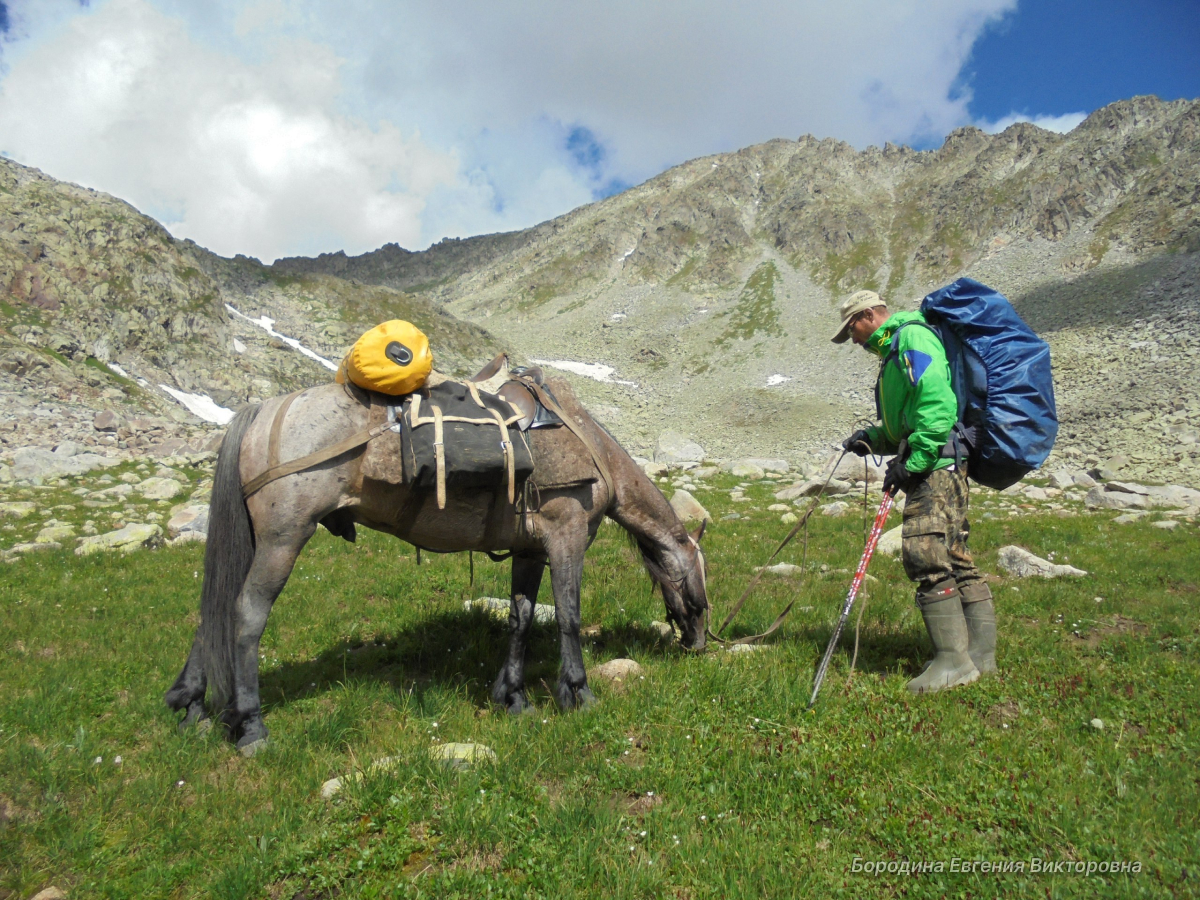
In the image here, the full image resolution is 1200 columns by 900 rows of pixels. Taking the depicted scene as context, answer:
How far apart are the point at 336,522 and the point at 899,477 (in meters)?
4.90

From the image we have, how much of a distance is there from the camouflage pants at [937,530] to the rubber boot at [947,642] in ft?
0.42

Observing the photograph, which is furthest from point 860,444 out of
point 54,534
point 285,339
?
point 285,339

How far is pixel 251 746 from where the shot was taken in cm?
454

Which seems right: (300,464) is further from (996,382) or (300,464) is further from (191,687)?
(996,382)

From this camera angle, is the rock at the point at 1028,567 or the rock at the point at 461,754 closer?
the rock at the point at 461,754

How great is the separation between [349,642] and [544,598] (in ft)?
8.55

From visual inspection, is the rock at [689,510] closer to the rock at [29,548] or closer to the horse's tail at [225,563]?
the horse's tail at [225,563]

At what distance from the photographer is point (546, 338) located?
11650 cm

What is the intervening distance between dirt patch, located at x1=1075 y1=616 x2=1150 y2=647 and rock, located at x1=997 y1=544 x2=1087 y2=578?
2.16 metres

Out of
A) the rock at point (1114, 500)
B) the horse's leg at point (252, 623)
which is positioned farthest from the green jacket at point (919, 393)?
the rock at point (1114, 500)

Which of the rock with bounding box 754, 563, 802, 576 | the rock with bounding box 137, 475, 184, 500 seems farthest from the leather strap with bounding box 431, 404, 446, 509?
the rock with bounding box 137, 475, 184, 500

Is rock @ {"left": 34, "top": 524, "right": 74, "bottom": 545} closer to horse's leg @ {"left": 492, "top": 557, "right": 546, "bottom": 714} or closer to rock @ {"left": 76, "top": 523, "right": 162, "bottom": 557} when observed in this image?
rock @ {"left": 76, "top": 523, "right": 162, "bottom": 557}

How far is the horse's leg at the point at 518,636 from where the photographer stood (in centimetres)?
548

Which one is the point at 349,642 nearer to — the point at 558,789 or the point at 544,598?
the point at 544,598
